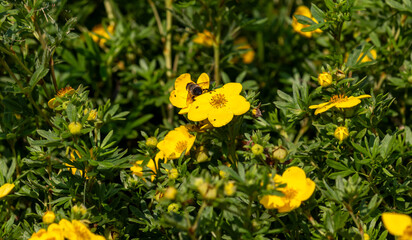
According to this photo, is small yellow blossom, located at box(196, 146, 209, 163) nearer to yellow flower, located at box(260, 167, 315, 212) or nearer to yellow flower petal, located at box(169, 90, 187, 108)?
yellow flower petal, located at box(169, 90, 187, 108)

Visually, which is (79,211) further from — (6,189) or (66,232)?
(6,189)

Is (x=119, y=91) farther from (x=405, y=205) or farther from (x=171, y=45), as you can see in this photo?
(x=405, y=205)

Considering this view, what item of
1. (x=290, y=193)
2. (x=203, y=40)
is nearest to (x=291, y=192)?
(x=290, y=193)

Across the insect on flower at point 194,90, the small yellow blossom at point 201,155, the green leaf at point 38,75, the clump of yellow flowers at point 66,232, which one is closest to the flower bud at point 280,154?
the small yellow blossom at point 201,155

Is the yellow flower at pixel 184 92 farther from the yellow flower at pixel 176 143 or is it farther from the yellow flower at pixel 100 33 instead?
the yellow flower at pixel 100 33

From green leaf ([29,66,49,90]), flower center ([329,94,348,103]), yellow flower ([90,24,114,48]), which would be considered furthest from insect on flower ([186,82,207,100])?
yellow flower ([90,24,114,48])

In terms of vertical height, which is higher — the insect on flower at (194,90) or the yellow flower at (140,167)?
the insect on flower at (194,90)

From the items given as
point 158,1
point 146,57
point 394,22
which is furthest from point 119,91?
point 394,22
